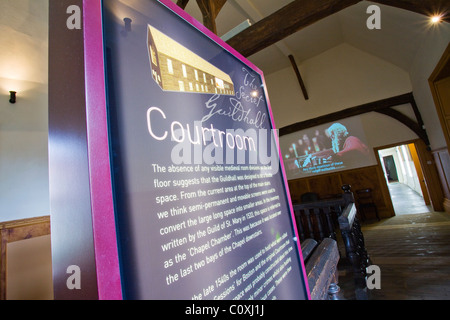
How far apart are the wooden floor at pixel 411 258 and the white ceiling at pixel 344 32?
3838 mm

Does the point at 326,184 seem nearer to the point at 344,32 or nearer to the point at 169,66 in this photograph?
the point at 344,32

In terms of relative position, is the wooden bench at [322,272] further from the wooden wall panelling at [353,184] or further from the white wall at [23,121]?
the wooden wall panelling at [353,184]

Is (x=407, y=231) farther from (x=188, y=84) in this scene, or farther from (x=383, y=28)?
(x=188, y=84)

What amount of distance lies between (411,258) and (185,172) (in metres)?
4.27

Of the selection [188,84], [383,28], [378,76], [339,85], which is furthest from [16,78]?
[378,76]

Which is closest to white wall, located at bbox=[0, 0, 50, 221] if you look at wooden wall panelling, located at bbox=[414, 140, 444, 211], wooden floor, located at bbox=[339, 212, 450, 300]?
wooden floor, located at bbox=[339, 212, 450, 300]

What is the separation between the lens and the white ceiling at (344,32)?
412 centimetres

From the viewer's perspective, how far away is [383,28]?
4699 millimetres

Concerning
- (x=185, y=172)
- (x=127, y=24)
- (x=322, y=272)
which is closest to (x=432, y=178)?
(x=322, y=272)

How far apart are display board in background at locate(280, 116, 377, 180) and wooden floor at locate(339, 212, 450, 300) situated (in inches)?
91.5

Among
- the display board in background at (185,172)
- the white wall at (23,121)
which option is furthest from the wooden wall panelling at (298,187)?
the display board in background at (185,172)

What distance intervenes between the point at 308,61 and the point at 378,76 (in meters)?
2.29

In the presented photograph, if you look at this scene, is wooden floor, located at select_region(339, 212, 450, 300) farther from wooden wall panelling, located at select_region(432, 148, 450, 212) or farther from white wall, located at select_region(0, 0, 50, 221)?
white wall, located at select_region(0, 0, 50, 221)

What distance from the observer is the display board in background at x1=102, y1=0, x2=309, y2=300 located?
0.35m
